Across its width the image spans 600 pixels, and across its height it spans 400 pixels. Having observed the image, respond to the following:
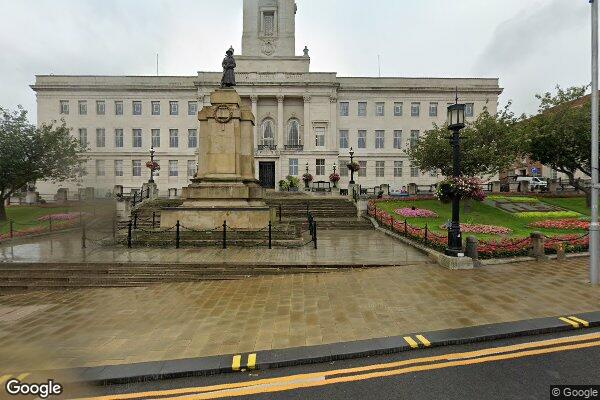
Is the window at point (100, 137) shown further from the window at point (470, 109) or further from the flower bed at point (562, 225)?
the window at point (470, 109)

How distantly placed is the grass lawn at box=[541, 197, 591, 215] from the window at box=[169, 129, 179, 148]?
4803 centimetres

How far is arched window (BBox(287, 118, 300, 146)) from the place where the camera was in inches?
1946

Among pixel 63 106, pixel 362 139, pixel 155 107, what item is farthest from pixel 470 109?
pixel 63 106

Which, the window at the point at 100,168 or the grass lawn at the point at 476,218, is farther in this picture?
the grass lawn at the point at 476,218

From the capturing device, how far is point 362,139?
5134cm

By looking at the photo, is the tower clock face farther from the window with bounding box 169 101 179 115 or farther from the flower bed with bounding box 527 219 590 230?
the window with bounding box 169 101 179 115

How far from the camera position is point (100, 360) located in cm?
468

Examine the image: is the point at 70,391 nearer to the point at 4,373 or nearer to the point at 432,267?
the point at 4,373

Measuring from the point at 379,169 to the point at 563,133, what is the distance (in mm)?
27014

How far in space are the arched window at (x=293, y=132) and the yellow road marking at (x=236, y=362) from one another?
46.0 m

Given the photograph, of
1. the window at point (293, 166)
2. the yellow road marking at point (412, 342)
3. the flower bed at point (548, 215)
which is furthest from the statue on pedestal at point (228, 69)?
the window at point (293, 166)

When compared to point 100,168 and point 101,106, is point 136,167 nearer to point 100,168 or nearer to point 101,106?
point 101,106

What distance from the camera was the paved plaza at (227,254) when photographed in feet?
34.8

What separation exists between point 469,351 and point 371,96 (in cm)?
5092
